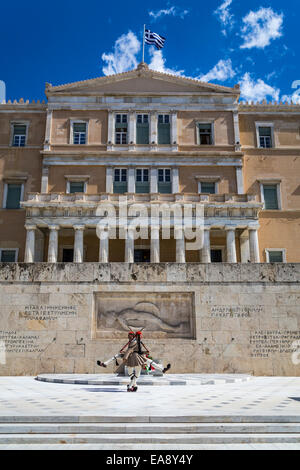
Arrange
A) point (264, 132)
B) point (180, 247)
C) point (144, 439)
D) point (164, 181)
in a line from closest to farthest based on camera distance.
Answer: point (144, 439) → point (180, 247) → point (164, 181) → point (264, 132)

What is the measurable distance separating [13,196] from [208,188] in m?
16.3

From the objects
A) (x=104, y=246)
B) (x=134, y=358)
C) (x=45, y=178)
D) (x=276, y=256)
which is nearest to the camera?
(x=134, y=358)

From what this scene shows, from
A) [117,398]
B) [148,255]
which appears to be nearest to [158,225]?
[148,255]

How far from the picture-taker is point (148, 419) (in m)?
6.66

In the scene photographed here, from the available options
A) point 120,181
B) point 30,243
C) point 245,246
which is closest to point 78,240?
point 30,243

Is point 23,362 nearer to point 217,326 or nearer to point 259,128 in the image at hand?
point 217,326

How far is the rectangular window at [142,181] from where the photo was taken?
112 feet

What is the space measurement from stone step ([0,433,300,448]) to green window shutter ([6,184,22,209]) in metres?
29.7

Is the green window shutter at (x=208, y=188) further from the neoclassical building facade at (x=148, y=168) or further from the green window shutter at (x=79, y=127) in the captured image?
the green window shutter at (x=79, y=127)

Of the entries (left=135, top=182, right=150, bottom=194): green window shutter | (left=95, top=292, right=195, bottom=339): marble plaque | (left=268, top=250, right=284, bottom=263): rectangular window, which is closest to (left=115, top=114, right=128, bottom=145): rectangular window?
(left=135, top=182, right=150, bottom=194): green window shutter

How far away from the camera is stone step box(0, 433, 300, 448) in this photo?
5.98m

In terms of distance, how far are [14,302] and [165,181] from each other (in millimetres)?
22064

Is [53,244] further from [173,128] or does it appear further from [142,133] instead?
[173,128]

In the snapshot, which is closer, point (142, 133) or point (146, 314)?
point (146, 314)
